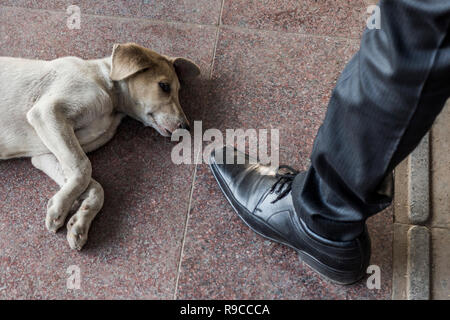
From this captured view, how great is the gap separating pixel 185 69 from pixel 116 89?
18.7 inches

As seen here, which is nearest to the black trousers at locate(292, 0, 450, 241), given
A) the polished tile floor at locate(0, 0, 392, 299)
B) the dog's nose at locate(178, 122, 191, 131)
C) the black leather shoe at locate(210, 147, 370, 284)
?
the black leather shoe at locate(210, 147, 370, 284)

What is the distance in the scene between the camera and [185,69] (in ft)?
8.82

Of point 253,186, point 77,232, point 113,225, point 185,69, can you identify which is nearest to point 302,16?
point 185,69

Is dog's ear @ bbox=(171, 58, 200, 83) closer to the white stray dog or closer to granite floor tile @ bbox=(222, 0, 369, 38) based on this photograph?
the white stray dog

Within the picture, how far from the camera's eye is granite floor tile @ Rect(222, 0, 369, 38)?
10.1 feet

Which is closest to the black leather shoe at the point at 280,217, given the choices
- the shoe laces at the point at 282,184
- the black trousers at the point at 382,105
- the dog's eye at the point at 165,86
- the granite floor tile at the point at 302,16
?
the shoe laces at the point at 282,184

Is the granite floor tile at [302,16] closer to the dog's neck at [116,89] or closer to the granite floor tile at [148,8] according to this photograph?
the granite floor tile at [148,8]

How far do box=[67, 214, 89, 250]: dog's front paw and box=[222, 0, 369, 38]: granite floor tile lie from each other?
1.86 m

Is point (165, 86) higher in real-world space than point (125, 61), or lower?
lower

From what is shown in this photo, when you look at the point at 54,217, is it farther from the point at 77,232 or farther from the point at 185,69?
the point at 185,69

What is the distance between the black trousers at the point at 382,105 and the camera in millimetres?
1110

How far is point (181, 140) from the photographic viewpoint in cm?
257

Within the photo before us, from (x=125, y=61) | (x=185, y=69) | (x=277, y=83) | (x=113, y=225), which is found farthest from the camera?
(x=277, y=83)

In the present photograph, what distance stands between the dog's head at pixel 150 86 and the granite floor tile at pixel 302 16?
0.90 m
